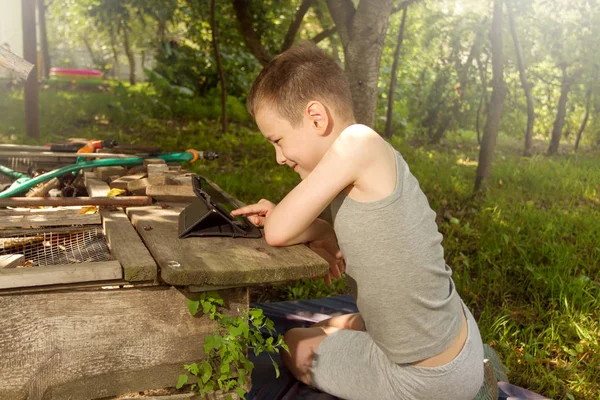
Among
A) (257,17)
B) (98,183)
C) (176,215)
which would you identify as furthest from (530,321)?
(257,17)

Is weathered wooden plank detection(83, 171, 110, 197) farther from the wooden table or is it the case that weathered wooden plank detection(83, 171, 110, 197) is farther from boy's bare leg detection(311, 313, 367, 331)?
boy's bare leg detection(311, 313, 367, 331)

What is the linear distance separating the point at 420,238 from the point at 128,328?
0.82 meters

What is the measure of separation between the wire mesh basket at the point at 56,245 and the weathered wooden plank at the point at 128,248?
0.05 metres

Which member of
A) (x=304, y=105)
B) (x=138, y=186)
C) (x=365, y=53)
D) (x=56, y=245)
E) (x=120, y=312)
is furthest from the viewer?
(x=365, y=53)

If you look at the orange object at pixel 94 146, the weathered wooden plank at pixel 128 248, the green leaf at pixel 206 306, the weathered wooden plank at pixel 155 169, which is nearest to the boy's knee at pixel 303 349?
the green leaf at pixel 206 306

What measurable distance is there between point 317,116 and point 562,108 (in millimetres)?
5916

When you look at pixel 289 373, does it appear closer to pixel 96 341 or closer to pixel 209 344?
pixel 209 344

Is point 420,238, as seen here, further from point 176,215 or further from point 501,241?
point 501,241

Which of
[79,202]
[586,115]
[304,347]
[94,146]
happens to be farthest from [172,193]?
[586,115]

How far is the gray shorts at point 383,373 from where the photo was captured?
5.75 feet

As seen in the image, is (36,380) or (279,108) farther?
(279,108)

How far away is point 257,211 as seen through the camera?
6.45ft

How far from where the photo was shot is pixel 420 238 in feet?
5.53

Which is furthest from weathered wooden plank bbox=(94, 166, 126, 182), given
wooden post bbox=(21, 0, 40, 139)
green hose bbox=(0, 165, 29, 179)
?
wooden post bbox=(21, 0, 40, 139)
